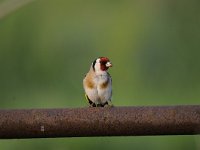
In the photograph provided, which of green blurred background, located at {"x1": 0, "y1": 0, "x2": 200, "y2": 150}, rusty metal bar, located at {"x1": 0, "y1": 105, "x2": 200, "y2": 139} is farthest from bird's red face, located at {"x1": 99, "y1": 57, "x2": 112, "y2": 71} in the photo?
green blurred background, located at {"x1": 0, "y1": 0, "x2": 200, "y2": 150}

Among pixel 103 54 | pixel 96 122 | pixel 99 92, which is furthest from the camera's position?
pixel 103 54

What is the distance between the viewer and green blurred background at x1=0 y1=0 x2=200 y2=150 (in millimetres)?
5133

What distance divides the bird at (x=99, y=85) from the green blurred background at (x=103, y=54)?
1.89 metres

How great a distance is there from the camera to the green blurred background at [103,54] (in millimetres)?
5133

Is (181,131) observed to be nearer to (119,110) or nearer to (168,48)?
(119,110)

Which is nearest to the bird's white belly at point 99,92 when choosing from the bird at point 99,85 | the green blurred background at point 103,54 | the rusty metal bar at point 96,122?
the bird at point 99,85

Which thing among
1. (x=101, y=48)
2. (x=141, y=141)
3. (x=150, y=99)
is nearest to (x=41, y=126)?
(x=141, y=141)

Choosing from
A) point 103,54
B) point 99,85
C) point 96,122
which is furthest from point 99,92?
point 103,54

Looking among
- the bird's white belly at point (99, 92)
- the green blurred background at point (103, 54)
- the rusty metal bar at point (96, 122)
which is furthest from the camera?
the green blurred background at point (103, 54)

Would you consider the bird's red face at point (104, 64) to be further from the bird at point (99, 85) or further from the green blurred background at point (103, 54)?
the green blurred background at point (103, 54)

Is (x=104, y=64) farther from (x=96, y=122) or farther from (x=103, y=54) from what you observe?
(x=103, y=54)

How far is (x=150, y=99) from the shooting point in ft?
17.0

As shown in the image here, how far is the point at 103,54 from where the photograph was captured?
237 inches

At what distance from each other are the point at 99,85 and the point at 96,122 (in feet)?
2.74
